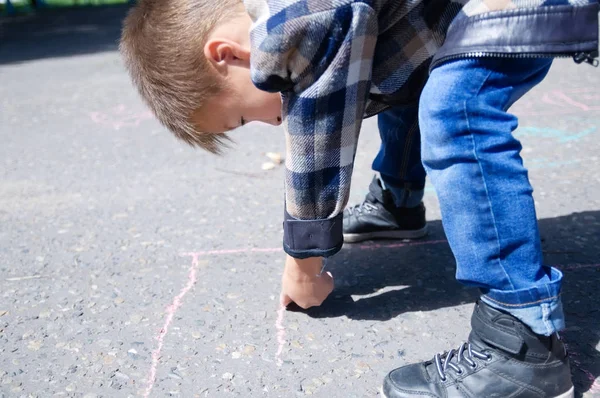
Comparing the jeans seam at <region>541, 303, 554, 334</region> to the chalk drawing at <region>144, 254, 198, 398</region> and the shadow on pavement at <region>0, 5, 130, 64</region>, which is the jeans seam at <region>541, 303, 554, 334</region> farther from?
the shadow on pavement at <region>0, 5, 130, 64</region>

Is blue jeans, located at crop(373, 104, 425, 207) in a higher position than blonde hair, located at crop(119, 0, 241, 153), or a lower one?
lower

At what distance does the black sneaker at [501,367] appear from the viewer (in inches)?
46.4

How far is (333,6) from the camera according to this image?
110 cm

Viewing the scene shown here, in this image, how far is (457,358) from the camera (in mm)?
1259

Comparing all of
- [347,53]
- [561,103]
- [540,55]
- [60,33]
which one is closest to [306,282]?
[347,53]

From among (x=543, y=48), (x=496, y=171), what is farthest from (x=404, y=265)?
(x=543, y=48)

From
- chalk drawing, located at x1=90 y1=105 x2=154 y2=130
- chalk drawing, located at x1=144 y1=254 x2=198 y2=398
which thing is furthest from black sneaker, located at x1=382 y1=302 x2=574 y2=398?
chalk drawing, located at x1=90 y1=105 x2=154 y2=130

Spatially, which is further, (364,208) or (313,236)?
(364,208)

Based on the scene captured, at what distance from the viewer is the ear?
1.24 metres

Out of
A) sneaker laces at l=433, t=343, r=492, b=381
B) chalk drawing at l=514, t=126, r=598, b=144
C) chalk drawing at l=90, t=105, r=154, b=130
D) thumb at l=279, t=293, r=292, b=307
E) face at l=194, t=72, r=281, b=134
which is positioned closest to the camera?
sneaker laces at l=433, t=343, r=492, b=381

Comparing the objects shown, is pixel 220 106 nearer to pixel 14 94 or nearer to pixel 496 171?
pixel 496 171

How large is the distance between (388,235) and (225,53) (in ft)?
2.98

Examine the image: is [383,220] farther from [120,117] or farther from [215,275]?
[120,117]

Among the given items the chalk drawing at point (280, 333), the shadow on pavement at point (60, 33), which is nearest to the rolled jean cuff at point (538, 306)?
the chalk drawing at point (280, 333)
